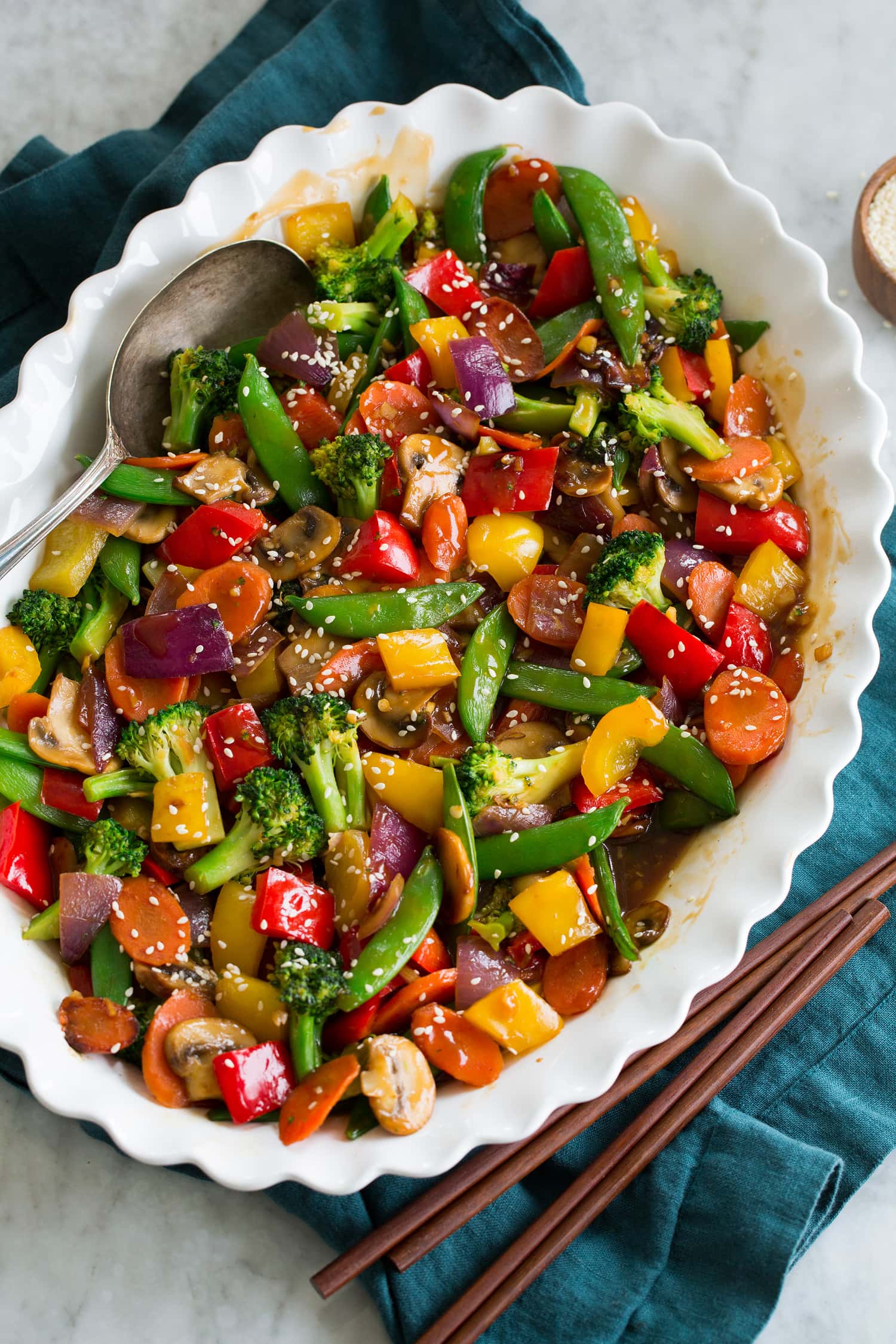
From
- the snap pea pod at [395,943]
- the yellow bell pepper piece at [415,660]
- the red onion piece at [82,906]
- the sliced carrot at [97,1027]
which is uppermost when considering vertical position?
the red onion piece at [82,906]

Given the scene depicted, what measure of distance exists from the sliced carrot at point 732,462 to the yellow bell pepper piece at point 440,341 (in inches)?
27.0

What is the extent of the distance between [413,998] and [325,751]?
617 mm

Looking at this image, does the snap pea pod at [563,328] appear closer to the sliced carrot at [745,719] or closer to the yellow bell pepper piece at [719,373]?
the yellow bell pepper piece at [719,373]

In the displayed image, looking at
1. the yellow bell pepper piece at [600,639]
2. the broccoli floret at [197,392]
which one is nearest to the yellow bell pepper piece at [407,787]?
the yellow bell pepper piece at [600,639]

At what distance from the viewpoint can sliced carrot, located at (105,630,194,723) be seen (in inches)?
111

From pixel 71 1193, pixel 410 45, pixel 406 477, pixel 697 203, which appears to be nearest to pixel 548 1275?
pixel 71 1193

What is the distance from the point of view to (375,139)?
315 cm

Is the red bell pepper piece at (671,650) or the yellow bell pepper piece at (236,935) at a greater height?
the yellow bell pepper piece at (236,935)

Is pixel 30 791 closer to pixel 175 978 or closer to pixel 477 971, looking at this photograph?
pixel 175 978

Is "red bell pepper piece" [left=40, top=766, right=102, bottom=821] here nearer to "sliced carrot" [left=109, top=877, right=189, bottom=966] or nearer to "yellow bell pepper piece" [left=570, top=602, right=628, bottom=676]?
"sliced carrot" [left=109, top=877, right=189, bottom=966]

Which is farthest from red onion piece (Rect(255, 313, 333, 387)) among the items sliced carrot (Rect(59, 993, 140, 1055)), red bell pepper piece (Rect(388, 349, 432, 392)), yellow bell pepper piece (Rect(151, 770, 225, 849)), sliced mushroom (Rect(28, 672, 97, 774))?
sliced carrot (Rect(59, 993, 140, 1055))

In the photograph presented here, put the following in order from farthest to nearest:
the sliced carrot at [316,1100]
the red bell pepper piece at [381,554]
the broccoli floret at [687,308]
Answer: the broccoli floret at [687,308], the red bell pepper piece at [381,554], the sliced carrot at [316,1100]

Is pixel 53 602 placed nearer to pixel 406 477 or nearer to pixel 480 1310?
pixel 406 477

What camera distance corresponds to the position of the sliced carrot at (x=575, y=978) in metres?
2.66
